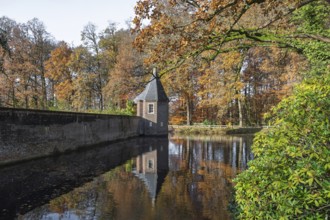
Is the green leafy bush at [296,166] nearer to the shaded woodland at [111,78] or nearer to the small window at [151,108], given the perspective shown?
the shaded woodland at [111,78]

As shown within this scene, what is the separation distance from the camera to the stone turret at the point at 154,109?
3316 cm

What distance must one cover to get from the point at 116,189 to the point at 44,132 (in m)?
8.09

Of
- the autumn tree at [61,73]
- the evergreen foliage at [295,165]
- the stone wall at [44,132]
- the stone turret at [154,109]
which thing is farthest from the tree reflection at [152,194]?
the autumn tree at [61,73]

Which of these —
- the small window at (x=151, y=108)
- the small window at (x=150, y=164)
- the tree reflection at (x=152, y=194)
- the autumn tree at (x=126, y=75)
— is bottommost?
the tree reflection at (x=152, y=194)

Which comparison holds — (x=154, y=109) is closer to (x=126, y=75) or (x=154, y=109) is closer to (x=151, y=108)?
(x=151, y=108)

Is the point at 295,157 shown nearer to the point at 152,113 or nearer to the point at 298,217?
the point at 298,217

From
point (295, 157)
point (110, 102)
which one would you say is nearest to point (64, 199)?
point (295, 157)

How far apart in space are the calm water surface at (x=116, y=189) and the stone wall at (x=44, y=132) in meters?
0.79

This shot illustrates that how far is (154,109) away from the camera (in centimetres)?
3325

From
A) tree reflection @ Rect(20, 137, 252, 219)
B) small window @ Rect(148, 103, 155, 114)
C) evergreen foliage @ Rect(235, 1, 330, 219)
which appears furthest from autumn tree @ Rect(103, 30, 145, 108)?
evergreen foliage @ Rect(235, 1, 330, 219)

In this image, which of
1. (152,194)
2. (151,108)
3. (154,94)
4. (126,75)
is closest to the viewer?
(152,194)

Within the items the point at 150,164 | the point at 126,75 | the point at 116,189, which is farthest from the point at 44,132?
the point at 126,75

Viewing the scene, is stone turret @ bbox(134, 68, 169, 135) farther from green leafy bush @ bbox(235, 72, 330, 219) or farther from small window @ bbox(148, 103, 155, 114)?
green leafy bush @ bbox(235, 72, 330, 219)

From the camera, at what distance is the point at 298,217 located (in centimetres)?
322
